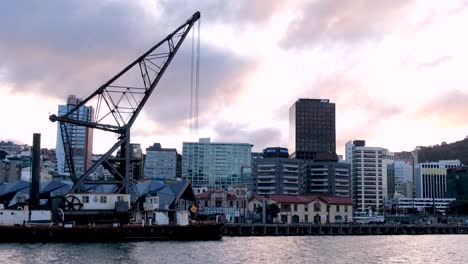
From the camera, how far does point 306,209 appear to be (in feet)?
516

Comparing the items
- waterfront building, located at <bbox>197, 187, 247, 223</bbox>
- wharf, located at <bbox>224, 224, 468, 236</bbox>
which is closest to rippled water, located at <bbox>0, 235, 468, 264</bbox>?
wharf, located at <bbox>224, 224, 468, 236</bbox>

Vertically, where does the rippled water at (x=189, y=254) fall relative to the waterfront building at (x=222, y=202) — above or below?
below

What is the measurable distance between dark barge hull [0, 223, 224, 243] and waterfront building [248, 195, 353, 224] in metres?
78.5

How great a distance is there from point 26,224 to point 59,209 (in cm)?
452

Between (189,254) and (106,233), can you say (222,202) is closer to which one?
(106,233)

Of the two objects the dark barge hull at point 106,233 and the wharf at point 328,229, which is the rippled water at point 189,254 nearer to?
the dark barge hull at point 106,233

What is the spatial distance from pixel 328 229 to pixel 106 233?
209 feet

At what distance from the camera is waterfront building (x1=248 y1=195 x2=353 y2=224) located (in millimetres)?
156625

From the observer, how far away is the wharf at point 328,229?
118 meters

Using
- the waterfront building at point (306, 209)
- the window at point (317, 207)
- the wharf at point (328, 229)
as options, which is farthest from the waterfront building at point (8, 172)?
the window at point (317, 207)

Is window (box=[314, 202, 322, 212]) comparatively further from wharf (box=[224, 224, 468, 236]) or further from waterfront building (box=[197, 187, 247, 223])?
wharf (box=[224, 224, 468, 236])

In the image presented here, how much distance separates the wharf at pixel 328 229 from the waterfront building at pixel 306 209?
25814 millimetres

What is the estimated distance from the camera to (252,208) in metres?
160

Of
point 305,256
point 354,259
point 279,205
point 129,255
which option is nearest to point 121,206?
point 129,255
